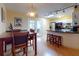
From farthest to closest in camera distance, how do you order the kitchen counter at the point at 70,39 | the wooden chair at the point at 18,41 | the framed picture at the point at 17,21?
the framed picture at the point at 17,21 < the kitchen counter at the point at 70,39 < the wooden chair at the point at 18,41

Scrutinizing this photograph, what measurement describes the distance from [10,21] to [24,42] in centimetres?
484

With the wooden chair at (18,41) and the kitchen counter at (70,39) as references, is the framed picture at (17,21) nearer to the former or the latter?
the kitchen counter at (70,39)

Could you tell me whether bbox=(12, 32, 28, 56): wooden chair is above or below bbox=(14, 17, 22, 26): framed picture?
below

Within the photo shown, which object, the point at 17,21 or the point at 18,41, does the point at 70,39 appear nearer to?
the point at 18,41

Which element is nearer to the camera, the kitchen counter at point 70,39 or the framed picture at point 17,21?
the kitchen counter at point 70,39

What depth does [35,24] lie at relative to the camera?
→ 1148cm

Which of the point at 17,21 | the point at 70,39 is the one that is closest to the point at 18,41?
the point at 70,39

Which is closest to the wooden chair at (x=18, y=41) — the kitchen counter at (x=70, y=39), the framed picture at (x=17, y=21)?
the kitchen counter at (x=70, y=39)

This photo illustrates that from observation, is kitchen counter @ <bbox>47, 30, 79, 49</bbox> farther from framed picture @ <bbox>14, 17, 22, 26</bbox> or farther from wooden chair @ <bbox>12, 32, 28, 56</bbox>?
framed picture @ <bbox>14, 17, 22, 26</bbox>

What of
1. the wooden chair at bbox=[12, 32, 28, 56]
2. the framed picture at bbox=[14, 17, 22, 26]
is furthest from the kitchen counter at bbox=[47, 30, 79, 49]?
the framed picture at bbox=[14, 17, 22, 26]

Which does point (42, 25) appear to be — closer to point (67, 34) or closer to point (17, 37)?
point (67, 34)

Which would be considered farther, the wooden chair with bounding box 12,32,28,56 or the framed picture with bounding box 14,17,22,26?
the framed picture with bounding box 14,17,22,26

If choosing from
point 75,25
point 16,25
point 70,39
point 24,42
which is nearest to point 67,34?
point 70,39

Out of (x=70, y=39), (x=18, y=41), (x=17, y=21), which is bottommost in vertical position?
(x=70, y=39)
